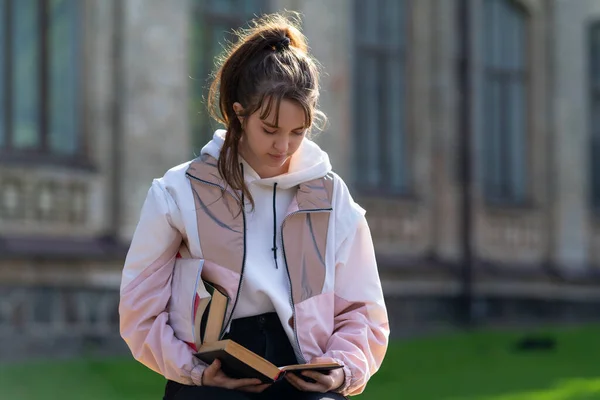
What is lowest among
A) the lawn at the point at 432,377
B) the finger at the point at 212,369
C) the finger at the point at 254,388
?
the lawn at the point at 432,377

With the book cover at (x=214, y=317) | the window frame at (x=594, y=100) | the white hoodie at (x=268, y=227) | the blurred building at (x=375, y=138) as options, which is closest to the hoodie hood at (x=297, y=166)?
the white hoodie at (x=268, y=227)

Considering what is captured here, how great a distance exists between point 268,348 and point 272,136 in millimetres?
592

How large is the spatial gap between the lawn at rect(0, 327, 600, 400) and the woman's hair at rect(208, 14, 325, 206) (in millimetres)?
5477

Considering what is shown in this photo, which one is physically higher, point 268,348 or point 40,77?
point 40,77

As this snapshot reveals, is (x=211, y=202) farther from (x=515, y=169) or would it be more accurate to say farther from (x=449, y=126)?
(x=515, y=169)

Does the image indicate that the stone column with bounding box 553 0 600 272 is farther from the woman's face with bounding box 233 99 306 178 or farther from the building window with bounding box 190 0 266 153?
the woman's face with bounding box 233 99 306 178

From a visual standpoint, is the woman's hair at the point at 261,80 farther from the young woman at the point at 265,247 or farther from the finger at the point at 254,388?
the finger at the point at 254,388

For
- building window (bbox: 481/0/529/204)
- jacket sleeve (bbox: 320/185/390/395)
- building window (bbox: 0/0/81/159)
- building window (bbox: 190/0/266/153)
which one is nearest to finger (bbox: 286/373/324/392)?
jacket sleeve (bbox: 320/185/390/395)

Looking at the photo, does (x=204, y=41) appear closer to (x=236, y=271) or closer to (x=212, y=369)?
(x=236, y=271)

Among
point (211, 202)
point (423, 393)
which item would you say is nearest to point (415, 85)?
point (423, 393)

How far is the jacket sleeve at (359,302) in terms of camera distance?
11.3 ft

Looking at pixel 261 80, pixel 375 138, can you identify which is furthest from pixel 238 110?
pixel 375 138

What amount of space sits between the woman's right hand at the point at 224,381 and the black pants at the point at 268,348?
5cm

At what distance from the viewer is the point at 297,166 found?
3539mm
